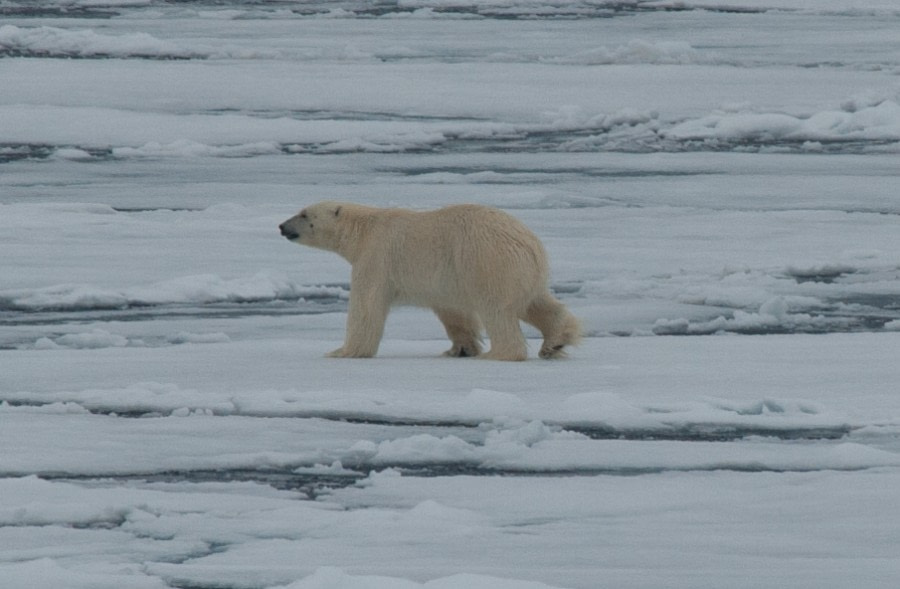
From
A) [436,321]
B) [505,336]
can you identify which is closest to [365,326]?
[505,336]

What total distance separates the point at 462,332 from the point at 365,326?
14.2 inches

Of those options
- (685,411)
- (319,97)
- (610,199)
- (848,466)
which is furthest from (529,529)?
(319,97)

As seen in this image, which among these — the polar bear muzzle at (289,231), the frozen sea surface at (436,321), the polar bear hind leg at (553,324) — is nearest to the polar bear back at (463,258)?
the polar bear hind leg at (553,324)

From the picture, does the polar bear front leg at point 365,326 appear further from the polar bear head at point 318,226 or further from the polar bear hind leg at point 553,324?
the polar bear hind leg at point 553,324

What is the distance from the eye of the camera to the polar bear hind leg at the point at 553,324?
538 cm

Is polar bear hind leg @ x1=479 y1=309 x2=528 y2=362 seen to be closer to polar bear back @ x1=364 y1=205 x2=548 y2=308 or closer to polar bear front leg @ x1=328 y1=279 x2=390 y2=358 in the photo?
polar bear back @ x1=364 y1=205 x2=548 y2=308

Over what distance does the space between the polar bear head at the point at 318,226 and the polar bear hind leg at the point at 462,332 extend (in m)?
0.48

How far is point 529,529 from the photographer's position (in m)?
3.30

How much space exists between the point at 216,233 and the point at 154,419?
4.01m

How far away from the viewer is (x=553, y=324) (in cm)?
542

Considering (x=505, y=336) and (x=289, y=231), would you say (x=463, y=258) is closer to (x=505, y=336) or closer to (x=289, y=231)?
(x=505, y=336)

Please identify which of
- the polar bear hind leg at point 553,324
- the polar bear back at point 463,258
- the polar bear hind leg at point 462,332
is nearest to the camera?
the polar bear back at point 463,258

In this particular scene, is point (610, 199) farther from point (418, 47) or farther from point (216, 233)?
point (418, 47)

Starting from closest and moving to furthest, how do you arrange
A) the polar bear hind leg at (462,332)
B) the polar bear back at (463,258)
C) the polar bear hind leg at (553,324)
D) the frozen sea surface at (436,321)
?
the frozen sea surface at (436,321) → the polar bear back at (463,258) → the polar bear hind leg at (553,324) → the polar bear hind leg at (462,332)
